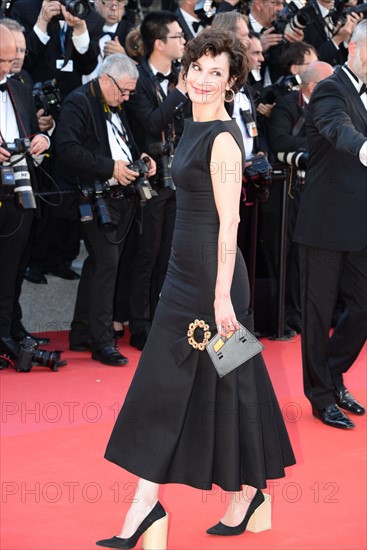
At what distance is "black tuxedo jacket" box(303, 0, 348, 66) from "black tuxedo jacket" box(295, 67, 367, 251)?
3024 mm

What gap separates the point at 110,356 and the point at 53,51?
189 cm

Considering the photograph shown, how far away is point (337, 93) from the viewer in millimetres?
4320

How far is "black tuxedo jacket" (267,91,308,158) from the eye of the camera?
6.27 m

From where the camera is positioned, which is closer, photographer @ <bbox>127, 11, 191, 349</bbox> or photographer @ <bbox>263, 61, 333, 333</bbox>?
photographer @ <bbox>127, 11, 191, 349</bbox>

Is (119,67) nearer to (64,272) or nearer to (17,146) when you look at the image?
(17,146)

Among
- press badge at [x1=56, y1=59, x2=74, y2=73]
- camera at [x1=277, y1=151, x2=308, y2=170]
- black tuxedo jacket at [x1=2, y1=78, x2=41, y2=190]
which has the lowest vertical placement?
camera at [x1=277, y1=151, x2=308, y2=170]

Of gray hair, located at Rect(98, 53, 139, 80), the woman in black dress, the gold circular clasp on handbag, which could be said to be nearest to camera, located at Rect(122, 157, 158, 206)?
gray hair, located at Rect(98, 53, 139, 80)

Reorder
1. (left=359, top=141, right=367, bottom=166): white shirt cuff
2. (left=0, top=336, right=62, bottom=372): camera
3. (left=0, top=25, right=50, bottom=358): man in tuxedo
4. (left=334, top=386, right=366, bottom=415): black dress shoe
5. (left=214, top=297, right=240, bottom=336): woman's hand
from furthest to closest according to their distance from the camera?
(left=0, top=336, right=62, bottom=372): camera → (left=0, top=25, right=50, bottom=358): man in tuxedo → (left=334, top=386, right=366, bottom=415): black dress shoe → (left=359, top=141, right=367, bottom=166): white shirt cuff → (left=214, top=297, right=240, bottom=336): woman's hand

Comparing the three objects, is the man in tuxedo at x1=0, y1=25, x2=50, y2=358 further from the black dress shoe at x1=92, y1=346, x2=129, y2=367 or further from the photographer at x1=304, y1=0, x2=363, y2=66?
the photographer at x1=304, y1=0, x2=363, y2=66

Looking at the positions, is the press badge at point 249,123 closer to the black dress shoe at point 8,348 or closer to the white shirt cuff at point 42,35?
the white shirt cuff at point 42,35

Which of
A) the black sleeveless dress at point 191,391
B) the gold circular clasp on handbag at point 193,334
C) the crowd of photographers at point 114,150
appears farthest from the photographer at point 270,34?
the gold circular clasp on handbag at point 193,334

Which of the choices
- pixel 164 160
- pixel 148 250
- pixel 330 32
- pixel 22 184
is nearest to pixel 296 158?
pixel 164 160

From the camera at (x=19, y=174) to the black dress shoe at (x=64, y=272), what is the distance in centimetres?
150

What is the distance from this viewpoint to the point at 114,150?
5691 millimetres
